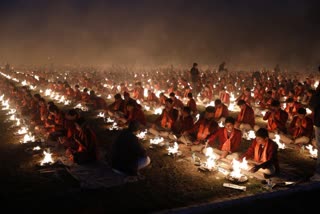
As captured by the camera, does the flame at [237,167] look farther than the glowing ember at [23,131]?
No

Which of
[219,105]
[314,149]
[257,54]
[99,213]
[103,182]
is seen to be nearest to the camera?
[99,213]

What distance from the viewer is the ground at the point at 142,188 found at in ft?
19.1

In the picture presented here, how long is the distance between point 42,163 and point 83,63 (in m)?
74.2

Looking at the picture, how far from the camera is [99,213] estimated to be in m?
5.51

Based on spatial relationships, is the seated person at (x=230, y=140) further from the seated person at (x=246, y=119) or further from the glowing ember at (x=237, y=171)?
the seated person at (x=246, y=119)

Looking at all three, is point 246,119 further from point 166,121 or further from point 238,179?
point 238,179

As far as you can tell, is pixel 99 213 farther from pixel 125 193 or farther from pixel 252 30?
pixel 252 30

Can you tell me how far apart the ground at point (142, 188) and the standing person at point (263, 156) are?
26cm

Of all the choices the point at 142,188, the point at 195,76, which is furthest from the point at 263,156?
the point at 195,76

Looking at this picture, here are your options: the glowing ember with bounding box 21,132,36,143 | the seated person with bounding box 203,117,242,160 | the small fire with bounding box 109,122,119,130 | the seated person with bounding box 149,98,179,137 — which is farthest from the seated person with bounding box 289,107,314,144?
the glowing ember with bounding box 21,132,36,143

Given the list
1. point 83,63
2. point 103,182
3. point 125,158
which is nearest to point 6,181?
point 103,182

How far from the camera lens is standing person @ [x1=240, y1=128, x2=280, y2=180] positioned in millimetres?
6996

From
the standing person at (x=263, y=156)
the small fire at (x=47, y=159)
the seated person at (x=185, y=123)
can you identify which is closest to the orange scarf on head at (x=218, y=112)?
A: the seated person at (x=185, y=123)

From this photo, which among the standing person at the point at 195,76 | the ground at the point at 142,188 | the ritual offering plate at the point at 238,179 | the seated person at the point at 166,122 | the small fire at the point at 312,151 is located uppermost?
the standing person at the point at 195,76
